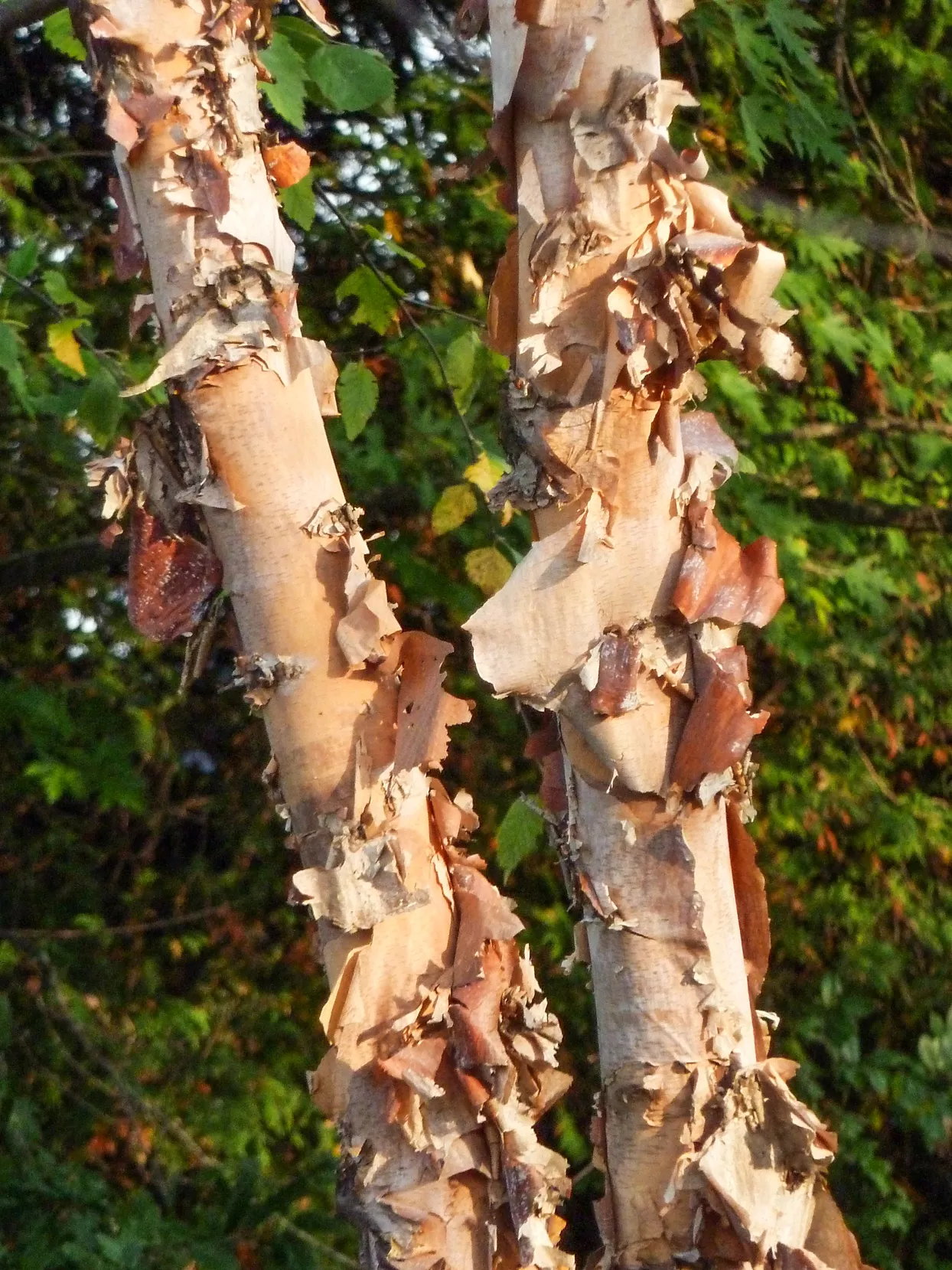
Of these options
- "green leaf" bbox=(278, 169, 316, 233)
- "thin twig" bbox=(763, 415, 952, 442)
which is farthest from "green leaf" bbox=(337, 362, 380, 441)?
"thin twig" bbox=(763, 415, 952, 442)

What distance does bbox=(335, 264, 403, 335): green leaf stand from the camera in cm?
157

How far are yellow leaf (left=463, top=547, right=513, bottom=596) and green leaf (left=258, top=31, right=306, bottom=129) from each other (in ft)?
1.69

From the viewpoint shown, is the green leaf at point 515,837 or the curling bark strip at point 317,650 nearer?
the curling bark strip at point 317,650

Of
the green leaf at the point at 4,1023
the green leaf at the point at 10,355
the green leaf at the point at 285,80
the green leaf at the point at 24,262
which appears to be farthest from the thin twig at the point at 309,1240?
the green leaf at the point at 285,80

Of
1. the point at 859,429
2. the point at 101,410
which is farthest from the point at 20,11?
the point at 859,429

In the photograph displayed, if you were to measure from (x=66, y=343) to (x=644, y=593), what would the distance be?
98 cm

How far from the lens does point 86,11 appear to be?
78cm

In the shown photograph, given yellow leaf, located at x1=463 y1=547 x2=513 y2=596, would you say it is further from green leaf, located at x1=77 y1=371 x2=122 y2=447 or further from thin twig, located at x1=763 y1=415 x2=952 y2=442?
thin twig, located at x1=763 y1=415 x2=952 y2=442

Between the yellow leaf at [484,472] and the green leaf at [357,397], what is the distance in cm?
14

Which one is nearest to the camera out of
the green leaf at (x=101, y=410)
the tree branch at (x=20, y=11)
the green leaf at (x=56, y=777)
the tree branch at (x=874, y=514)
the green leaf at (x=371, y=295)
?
the tree branch at (x=20, y=11)

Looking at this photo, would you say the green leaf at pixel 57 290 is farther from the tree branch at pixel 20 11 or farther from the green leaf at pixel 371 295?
the tree branch at pixel 20 11

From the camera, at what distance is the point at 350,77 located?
4.36 feet

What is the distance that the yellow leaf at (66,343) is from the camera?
4.83 feet

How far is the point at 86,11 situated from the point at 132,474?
289mm
